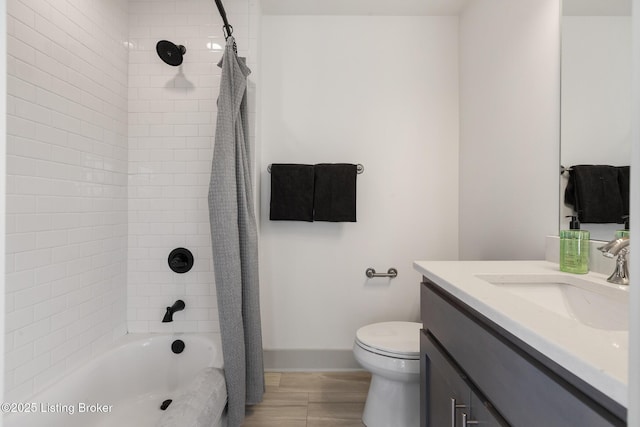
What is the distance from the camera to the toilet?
4.32 ft

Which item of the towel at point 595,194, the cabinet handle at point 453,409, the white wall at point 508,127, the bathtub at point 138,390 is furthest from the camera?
the white wall at point 508,127

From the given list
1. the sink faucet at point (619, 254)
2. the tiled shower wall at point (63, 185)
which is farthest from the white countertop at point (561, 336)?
the tiled shower wall at point (63, 185)

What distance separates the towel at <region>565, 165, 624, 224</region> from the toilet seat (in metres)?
0.85

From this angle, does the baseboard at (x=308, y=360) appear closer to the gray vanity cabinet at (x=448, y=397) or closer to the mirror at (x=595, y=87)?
the gray vanity cabinet at (x=448, y=397)

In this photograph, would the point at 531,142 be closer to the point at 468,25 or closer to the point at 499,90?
the point at 499,90

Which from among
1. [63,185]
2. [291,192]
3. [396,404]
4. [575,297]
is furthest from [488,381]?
[63,185]

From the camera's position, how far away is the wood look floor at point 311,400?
4.98 ft

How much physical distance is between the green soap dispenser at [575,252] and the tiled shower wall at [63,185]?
1.97 metres

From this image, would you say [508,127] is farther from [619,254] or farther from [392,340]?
[392,340]

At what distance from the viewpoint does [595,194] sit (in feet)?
3.40

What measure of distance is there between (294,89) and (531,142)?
1356 mm

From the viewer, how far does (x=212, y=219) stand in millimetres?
1347

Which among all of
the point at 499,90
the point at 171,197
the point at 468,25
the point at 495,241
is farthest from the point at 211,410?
the point at 468,25

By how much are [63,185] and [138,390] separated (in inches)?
43.0
